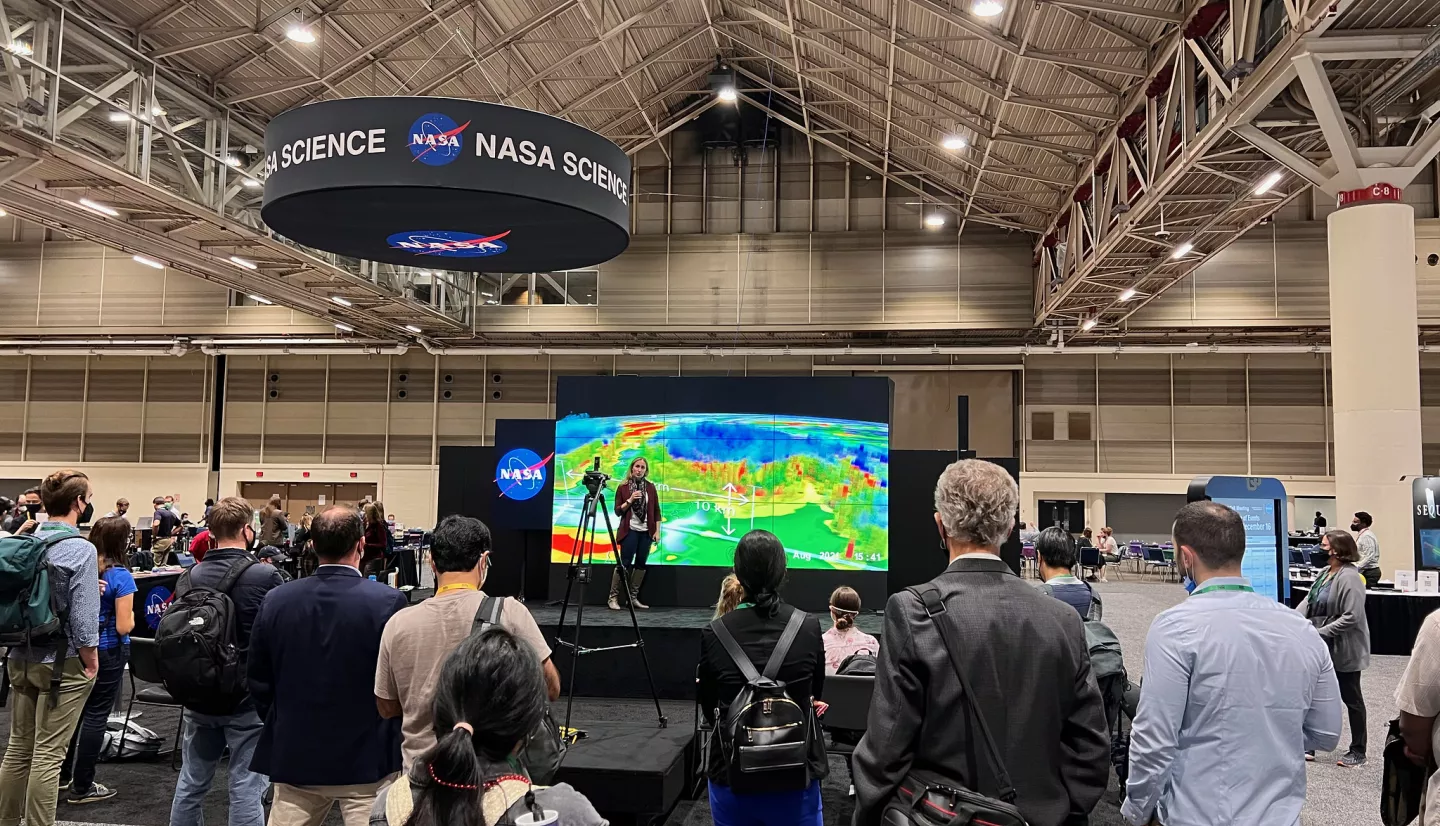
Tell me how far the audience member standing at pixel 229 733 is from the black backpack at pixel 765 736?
186 centimetres

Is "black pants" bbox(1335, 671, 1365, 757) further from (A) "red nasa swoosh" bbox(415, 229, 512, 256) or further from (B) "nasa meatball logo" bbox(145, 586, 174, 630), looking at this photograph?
(B) "nasa meatball logo" bbox(145, 586, 174, 630)

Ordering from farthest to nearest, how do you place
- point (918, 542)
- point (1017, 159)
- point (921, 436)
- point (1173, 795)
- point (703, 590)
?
point (921, 436)
point (1017, 159)
point (918, 542)
point (703, 590)
point (1173, 795)

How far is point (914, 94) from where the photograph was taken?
12.9 metres

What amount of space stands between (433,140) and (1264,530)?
6.07 meters

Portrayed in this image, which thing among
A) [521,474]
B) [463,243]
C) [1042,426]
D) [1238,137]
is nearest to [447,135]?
[463,243]

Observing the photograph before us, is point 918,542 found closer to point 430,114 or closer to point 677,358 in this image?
point 430,114

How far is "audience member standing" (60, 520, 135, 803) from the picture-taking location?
4355 mm

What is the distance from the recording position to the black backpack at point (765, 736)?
2473 millimetres

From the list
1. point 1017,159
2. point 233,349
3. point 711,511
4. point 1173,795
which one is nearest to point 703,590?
point 711,511

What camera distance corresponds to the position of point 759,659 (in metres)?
2.63

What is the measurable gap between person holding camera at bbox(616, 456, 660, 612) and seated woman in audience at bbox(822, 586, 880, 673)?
3838 millimetres

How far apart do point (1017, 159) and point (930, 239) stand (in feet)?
12.7

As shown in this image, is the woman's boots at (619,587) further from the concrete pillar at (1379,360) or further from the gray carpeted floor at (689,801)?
the concrete pillar at (1379,360)

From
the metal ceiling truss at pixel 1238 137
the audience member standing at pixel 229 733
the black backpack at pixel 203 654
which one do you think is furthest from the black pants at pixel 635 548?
the metal ceiling truss at pixel 1238 137
